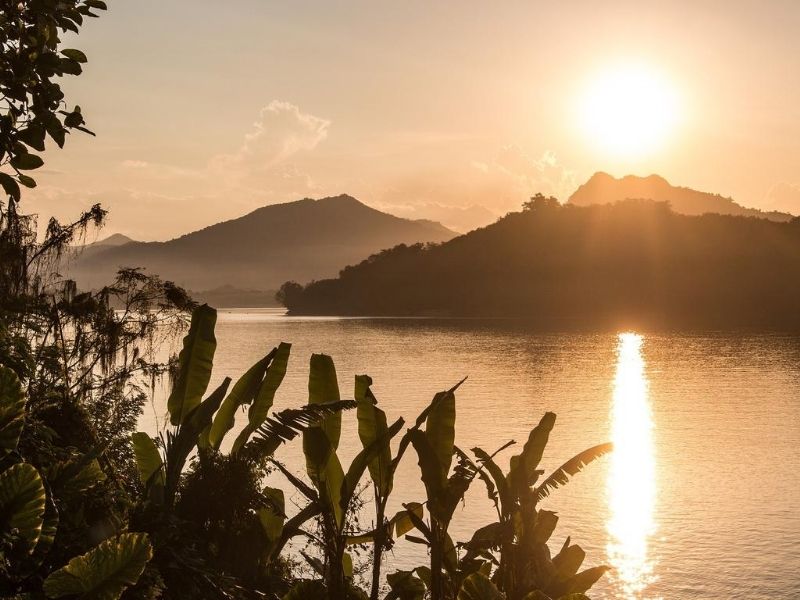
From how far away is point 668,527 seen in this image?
1326 inches

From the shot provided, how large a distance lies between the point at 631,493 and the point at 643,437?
56.2 feet

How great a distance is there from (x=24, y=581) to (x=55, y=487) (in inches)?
37.7

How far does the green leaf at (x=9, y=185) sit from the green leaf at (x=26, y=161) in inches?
3.6

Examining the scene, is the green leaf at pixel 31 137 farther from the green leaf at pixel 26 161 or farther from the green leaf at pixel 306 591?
the green leaf at pixel 306 591

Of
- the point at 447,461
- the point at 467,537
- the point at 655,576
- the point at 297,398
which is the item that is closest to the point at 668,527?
the point at 655,576

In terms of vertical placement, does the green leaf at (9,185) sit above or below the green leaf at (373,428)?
above

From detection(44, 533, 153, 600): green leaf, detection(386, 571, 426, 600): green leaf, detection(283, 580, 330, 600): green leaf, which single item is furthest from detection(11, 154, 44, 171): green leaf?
detection(386, 571, 426, 600): green leaf

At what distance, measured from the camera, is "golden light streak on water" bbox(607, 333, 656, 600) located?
27958mm

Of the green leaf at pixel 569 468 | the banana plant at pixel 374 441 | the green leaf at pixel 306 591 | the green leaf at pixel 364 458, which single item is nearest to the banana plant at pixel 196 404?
the banana plant at pixel 374 441

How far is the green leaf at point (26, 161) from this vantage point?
236 inches

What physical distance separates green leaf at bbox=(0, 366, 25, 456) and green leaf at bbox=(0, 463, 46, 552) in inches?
16.4

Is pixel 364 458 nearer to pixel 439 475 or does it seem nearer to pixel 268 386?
pixel 439 475

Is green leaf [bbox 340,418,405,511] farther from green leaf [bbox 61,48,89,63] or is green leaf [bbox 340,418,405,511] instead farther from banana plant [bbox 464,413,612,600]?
green leaf [bbox 61,48,89,63]

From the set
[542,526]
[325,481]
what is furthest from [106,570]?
[542,526]
